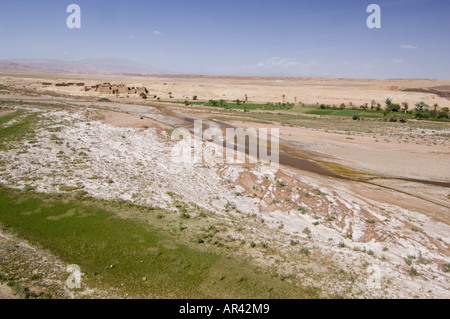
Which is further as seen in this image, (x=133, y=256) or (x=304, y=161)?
(x=304, y=161)

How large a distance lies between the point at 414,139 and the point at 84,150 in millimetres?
37229

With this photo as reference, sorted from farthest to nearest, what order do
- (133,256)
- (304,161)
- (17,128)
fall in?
(304,161)
(17,128)
(133,256)

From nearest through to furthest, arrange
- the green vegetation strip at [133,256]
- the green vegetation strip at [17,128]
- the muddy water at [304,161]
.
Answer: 1. the green vegetation strip at [133,256]
2. the green vegetation strip at [17,128]
3. the muddy water at [304,161]

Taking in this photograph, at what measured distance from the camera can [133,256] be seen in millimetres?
9664

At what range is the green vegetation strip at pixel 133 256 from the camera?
8.49 m

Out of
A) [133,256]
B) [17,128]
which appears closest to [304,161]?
[133,256]

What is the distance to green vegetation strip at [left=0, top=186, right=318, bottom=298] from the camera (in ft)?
27.9

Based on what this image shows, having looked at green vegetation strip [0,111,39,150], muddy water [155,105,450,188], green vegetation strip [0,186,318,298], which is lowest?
green vegetation strip [0,186,318,298]

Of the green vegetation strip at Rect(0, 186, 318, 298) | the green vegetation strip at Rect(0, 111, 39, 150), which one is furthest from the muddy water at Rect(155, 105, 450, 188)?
the green vegetation strip at Rect(0, 111, 39, 150)

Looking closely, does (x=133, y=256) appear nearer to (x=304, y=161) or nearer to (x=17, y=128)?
(x=304, y=161)

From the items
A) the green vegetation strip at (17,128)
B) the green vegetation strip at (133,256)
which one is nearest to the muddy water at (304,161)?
the green vegetation strip at (133,256)

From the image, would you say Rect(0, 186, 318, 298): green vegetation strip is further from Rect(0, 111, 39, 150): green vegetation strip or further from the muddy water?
the muddy water

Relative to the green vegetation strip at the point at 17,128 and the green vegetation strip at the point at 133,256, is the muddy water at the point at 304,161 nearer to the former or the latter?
the green vegetation strip at the point at 133,256
